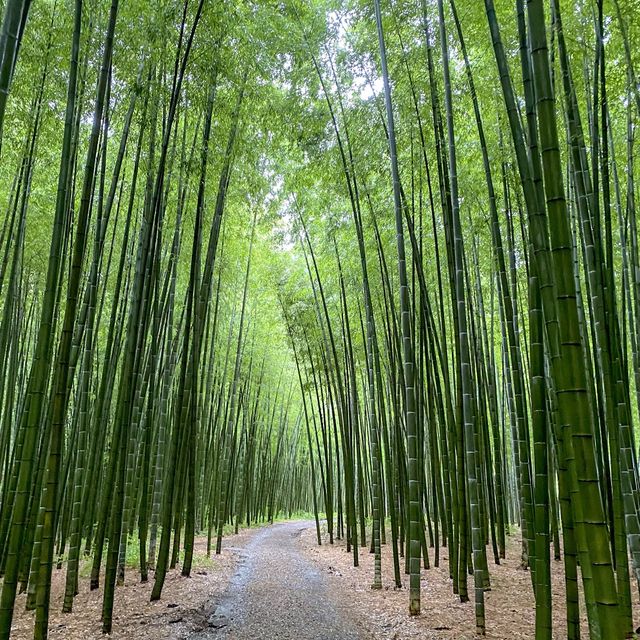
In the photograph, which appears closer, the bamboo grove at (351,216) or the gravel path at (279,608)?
the bamboo grove at (351,216)

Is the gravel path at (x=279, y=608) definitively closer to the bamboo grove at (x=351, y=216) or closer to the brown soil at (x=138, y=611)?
the brown soil at (x=138, y=611)

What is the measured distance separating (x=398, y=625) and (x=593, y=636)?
5.78ft

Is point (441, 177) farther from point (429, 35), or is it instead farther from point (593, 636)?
point (593, 636)

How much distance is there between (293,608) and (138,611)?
3.80ft

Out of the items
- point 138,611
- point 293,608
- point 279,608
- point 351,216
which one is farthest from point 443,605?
point 351,216

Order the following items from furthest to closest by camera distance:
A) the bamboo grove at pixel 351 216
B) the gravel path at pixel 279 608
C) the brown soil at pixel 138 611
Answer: the gravel path at pixel 279 608, the brown soil at pixel 138 611, the bamboo grove at pixel 351 216

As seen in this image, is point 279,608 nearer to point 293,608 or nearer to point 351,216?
point 293,608

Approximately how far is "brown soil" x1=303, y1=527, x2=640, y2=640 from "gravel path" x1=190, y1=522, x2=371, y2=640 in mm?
195

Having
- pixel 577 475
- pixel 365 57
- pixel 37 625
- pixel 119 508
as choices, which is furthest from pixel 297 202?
pixel 577 475

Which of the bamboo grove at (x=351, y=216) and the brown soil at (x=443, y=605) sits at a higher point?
the bamboo grove at (x=351, y=216)

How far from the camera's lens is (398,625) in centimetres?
346

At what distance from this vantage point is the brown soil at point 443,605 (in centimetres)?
327

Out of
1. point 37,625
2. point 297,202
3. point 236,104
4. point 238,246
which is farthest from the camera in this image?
point 238,246

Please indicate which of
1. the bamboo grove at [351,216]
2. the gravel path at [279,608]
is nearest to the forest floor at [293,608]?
the gravel path at [279,608]
